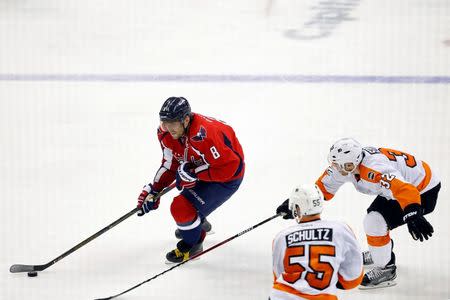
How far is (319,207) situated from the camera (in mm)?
3523

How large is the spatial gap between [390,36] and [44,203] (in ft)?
14.2

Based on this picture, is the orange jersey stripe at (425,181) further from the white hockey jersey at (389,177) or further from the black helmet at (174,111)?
the black helmet at (174,111)

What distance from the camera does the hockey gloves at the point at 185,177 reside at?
4516 mm

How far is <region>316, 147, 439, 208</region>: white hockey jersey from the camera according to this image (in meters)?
4.12

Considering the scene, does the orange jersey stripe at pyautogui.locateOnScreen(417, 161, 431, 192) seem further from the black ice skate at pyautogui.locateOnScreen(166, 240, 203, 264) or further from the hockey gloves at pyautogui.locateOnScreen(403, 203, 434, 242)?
the black ice skate at pyautogui.locateOnScreen(166, 240, 203, 264)

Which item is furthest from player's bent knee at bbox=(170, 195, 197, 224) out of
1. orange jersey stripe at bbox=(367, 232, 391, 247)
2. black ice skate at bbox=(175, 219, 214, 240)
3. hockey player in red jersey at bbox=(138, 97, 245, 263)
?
orange jersey stripe at bbox=(367, 232, 391, 247)

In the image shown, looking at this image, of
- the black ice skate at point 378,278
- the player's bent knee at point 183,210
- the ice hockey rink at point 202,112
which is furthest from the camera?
the ice hockey rink at point 202,112

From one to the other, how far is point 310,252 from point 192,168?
1343mm

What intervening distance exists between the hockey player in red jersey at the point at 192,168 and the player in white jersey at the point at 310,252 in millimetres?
1063

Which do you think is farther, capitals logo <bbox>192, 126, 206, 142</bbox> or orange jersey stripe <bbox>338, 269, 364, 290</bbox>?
capitals logo <bbox>192, 126, 206, 142</bbox>

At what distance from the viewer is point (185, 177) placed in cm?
451

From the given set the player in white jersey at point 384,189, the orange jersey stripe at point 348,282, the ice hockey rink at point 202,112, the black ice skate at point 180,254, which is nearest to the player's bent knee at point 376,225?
the player in white jersey at point 384,189

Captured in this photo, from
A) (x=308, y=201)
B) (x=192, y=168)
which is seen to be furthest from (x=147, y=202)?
(x=308, y=201)

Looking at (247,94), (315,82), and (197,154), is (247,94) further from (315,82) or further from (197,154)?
(197,154)
